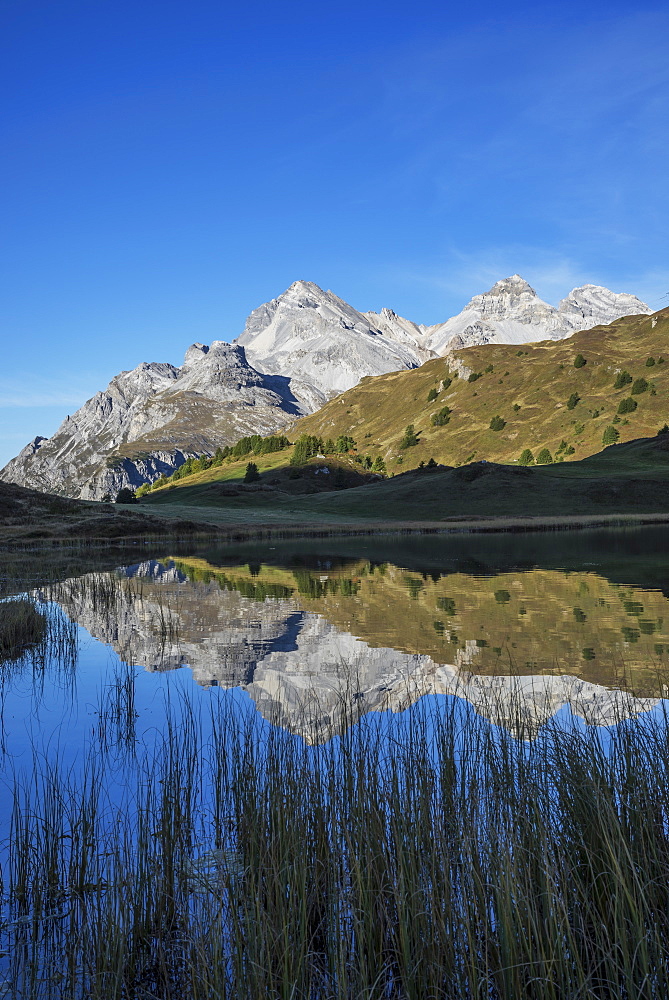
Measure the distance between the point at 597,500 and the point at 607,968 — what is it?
101582 mm

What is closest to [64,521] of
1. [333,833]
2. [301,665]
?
[301,665]

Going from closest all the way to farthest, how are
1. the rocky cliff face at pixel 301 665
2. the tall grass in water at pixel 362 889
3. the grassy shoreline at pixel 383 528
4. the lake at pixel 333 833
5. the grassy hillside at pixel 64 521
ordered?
1. the tall grass in water at pixel 362 889
2. the lake at pixel 333 833
3. the rocky cliff face at pixel 301 665
4. the grassy hillside at pixel 64 521
5. the grassy shoreline at pixel 383 528

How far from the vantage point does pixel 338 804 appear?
798 centimetres

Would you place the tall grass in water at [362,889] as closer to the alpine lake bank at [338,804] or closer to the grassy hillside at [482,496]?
the alpine lake bank at [338,804]

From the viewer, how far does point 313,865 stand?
7035 mm

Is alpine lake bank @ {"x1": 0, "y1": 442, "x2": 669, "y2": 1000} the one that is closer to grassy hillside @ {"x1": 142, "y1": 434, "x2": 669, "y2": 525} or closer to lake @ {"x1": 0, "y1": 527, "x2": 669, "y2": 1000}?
lake @ {"x1": 0, "y1": 527, "x2": 669, "y2": 1000}

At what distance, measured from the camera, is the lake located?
218 inches

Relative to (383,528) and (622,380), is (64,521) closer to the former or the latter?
(383,528)

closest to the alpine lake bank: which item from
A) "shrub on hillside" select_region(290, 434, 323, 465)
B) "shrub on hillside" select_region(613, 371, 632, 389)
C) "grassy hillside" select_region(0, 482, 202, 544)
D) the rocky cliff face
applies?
the rocky cliff face

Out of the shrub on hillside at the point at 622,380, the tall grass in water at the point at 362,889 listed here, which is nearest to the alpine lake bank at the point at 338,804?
the tall grass in water at the point at 362,889

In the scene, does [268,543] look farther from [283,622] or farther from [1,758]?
[1,758]

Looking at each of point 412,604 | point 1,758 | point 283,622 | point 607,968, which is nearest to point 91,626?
point 283,622

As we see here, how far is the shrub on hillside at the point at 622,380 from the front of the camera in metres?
172

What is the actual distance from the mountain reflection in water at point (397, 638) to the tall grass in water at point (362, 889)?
5.43 ft
